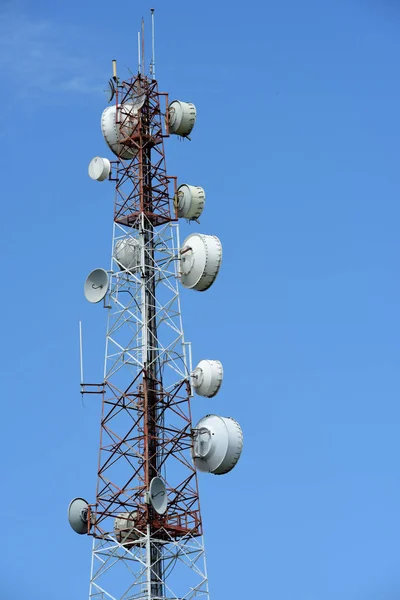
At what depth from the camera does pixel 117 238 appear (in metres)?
81.6


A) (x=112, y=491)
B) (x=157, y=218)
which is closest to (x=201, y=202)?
(x=157, y=218)

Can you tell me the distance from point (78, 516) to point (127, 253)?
1262 centimetres

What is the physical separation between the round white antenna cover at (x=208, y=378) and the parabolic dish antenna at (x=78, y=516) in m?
7.27

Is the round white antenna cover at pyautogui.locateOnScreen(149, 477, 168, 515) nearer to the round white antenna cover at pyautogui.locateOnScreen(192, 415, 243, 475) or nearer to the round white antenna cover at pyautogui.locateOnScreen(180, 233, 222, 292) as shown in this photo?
the round white antenna cover at pyautogui.locateOnScreen(192, 415, 243, 475)

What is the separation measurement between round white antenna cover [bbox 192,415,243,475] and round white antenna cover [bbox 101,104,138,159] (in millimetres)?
14071

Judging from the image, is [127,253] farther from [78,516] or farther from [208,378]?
[78,516]

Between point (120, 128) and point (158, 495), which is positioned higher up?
point (120, 128)

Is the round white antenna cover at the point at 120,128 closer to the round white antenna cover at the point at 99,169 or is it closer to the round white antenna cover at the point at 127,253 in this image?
the round white antenna cover at the point at 99,169

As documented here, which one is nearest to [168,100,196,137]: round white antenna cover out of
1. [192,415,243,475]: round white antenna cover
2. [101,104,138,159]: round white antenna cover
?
[101,104,138,159]: round white antenna cover

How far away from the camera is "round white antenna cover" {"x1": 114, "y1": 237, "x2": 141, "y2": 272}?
8088cm

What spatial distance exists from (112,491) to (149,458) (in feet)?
7.16

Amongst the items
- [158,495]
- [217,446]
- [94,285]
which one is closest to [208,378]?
[217,446]

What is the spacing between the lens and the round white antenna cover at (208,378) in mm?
78375

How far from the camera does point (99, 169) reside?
82.8 metres
